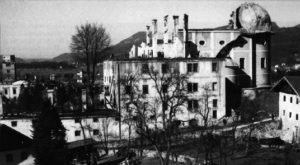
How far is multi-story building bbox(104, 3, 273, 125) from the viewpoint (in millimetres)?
38094

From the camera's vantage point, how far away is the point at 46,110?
2900cm

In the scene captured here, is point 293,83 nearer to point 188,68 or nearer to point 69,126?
point 188,68

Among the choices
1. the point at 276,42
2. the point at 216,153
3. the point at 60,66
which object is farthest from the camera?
the point at 60,66

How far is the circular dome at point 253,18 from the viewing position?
43.7m

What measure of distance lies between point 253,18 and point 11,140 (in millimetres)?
31591

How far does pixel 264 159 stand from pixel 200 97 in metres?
12.4

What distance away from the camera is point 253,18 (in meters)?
43.9

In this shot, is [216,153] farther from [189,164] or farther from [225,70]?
[225,70]

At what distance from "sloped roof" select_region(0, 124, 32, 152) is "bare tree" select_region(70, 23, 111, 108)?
10176 millimetres

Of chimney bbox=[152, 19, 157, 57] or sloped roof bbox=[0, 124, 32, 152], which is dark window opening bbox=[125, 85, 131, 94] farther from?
chimney bbox=[152, 19, 157, 57]

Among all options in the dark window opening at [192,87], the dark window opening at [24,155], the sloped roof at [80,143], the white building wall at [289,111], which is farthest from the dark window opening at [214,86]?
the dark window opening at [24,155]

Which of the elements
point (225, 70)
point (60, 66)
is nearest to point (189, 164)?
point (225, 70)

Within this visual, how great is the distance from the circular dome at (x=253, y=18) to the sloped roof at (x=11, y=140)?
95.1ft

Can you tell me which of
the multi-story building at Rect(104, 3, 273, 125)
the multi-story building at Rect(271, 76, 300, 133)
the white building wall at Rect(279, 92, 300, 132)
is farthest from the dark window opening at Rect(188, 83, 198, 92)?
the white building wall at Rect(279, 92, 300, 132)
